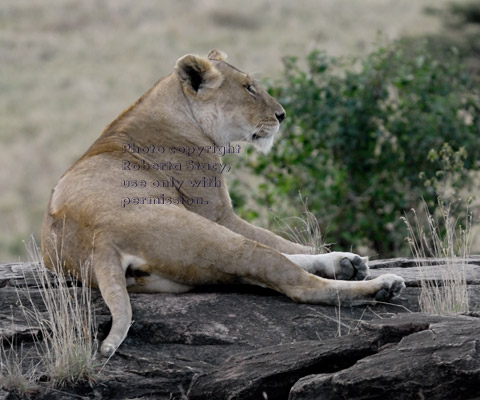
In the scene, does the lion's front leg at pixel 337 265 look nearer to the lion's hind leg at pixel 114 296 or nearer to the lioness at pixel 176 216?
the lioness at pixel 176 216

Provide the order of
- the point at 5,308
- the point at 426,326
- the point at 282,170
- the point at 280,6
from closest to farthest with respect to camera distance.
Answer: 1. the point at 426,326
2. the point at 5,308
3. the point at 282,170
4. the point at 280,6

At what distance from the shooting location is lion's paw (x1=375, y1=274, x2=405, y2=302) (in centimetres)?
482

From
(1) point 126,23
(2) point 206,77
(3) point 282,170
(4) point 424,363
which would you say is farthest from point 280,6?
(4) point 424,363

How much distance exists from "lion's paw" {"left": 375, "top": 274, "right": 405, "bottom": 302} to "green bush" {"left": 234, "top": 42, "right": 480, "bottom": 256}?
4571 millimetres

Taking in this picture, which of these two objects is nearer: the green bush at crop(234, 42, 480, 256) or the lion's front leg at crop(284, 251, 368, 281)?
the lion's front leg at crop(284, 251, 368, 281)

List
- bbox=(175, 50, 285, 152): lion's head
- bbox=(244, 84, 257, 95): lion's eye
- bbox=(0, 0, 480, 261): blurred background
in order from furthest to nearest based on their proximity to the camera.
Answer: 1. bbox=(0, 0, 480, 261): blurred background
2. bbox=(244, 84, 257, 95): lion's eye
3. bbox=(175, 50, 285, 152): lion's head

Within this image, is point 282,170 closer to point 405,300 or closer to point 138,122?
point 138,122

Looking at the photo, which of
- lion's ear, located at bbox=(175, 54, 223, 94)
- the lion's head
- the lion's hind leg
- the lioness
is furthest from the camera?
the lion's head

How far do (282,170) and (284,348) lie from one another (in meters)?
6.11

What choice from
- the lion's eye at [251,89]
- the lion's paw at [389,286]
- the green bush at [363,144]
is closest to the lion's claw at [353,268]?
the lion's paw at [389,286]

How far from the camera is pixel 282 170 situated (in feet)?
33.4

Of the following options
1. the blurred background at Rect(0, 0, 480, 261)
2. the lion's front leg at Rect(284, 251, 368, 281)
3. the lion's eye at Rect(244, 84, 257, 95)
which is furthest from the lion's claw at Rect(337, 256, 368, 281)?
the lion's eye at Rect(244, 84, 257, 95)

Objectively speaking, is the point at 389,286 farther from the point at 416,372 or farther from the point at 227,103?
the point at 227,103

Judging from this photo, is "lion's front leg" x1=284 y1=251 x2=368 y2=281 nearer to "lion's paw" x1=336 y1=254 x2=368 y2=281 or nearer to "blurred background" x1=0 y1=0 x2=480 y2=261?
"lion's paw" x1=336 y1=254 x2=368 y2=281
